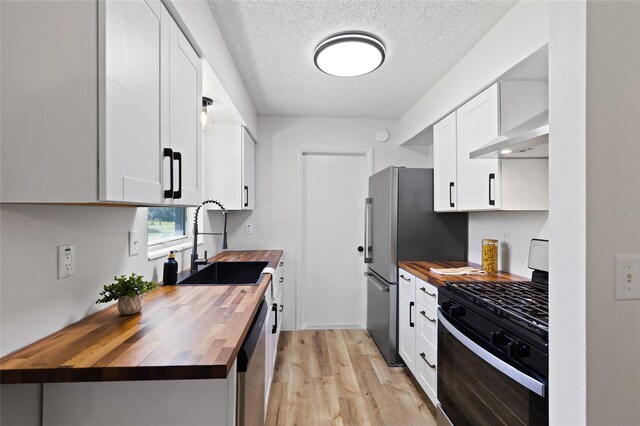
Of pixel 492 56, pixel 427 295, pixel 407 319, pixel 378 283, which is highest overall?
pixel 492 56

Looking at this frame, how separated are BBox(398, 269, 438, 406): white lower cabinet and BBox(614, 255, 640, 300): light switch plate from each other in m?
1.23

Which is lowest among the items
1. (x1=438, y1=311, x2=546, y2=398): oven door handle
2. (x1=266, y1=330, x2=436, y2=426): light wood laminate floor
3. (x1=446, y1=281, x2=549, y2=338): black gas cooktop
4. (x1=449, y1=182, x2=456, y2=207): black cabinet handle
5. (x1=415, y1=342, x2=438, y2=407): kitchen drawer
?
(x1=266, y1=330, x2=436, y2=426): light wood laminate floor

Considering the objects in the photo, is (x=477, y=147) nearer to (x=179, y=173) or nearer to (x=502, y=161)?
(x=502, y=161)

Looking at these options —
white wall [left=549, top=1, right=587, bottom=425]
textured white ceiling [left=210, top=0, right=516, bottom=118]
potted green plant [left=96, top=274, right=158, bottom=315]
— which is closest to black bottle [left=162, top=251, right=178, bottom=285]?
potted green plant [left=96, top=274, right=158, bottom=315]

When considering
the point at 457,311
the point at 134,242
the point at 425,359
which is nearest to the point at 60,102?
the point at 134,242

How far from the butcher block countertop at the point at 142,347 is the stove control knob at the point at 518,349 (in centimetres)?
98

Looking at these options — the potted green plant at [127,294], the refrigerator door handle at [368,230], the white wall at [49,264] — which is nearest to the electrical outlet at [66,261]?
Result: the white wall at [49,264]

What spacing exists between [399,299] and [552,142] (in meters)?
2.06

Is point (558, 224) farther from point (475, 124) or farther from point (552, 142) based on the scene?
point (475, 124)

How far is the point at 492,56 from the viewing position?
196 cm

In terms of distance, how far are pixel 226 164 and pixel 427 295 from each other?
1.99 m

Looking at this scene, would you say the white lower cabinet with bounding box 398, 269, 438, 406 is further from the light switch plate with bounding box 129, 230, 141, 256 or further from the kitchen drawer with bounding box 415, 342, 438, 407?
the light switch plate with bounding box 129, 230, 141, 256

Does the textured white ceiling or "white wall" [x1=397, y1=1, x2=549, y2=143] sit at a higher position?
the textured white ceiling

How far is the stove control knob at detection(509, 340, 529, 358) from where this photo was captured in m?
1.18
